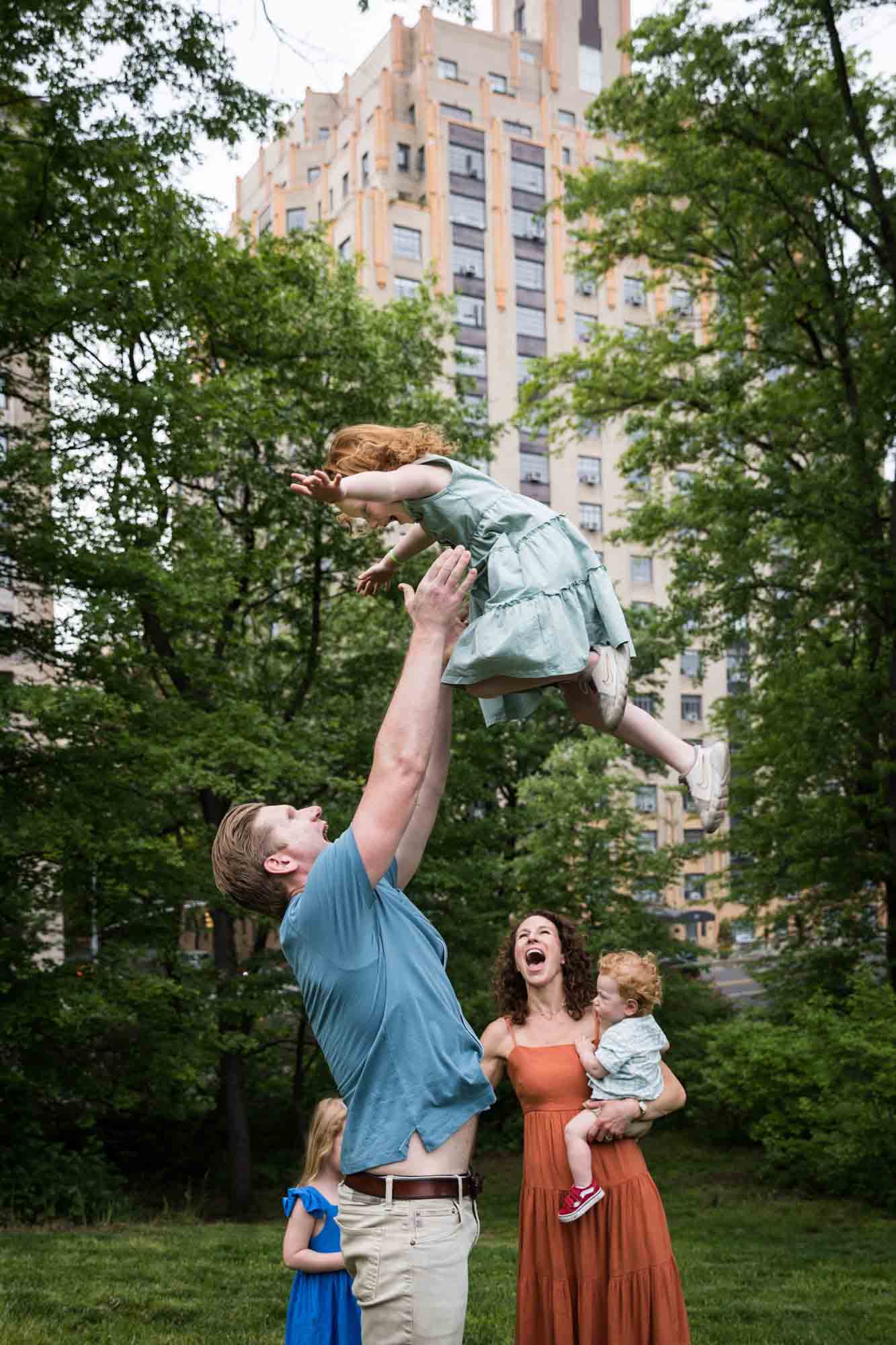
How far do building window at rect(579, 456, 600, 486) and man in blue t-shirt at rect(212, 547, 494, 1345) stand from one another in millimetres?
47282

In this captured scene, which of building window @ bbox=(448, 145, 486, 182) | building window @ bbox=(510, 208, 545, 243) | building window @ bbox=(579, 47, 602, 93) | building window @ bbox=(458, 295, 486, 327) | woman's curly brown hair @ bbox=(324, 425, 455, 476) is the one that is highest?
building window @ bbox=(579, 47, 602, 93)

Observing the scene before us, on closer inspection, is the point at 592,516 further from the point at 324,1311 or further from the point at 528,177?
the point at 324,1311

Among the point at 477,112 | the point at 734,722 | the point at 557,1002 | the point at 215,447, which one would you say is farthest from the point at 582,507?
the point at 557,1002

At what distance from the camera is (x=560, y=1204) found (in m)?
4.49

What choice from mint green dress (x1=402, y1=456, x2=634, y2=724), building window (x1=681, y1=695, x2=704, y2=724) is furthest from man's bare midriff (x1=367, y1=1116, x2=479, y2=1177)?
building window (x1=681, y1=695, x2=704, y2=724)

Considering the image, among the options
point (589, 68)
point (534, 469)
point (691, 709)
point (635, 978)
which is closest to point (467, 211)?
point (589, 68)

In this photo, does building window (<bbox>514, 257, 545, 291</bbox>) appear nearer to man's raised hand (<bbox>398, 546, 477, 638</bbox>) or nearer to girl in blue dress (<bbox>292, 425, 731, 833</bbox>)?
girl in blue dress (<bbox>292, 425, 731, 833</bbox>)

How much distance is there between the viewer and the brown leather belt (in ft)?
8.57

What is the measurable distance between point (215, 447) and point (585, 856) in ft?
27.6

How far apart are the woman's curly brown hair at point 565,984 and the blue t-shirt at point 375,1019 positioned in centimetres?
217

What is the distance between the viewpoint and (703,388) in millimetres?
15648

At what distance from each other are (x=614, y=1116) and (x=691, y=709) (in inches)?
1823

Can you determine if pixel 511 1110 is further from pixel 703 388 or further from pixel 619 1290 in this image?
pixel 619 1290

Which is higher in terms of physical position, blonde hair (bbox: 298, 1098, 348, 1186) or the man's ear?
the man's ear
